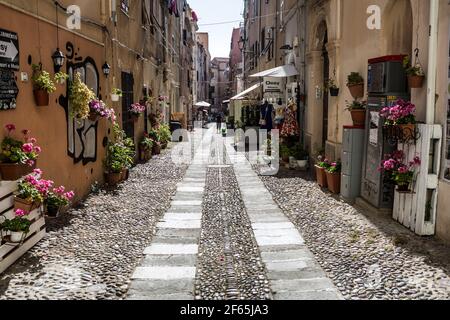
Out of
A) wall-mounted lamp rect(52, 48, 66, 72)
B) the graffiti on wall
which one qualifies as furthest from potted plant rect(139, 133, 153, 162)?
wall-mounted lamp rect(52, 48, 66, 72)

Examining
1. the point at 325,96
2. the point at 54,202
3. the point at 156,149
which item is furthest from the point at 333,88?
the point at 156,149

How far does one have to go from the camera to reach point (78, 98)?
7758mm

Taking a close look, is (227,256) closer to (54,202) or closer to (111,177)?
(54,202)

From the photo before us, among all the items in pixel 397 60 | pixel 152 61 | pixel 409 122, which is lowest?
pixel 409 122

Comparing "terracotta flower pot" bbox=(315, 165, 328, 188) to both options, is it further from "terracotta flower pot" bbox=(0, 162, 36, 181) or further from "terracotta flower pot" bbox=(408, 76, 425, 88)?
"terracotta flower pot" bbox=(0, 162, 36, 181)

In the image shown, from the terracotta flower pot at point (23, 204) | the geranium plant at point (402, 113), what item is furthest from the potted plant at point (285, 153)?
Answer: the terracotta flower pot at point (23, 204)

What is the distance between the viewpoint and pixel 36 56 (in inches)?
254

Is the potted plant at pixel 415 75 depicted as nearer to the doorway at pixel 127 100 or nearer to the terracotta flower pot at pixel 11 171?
the terracotta flower pot at pixel 11 171

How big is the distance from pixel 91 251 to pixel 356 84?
222 inches

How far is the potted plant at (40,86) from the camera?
628 cm

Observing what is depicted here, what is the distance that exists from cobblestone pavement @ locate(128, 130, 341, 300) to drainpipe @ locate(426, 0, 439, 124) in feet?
7.80

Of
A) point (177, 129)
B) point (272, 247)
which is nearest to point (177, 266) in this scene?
point (272, 247)
